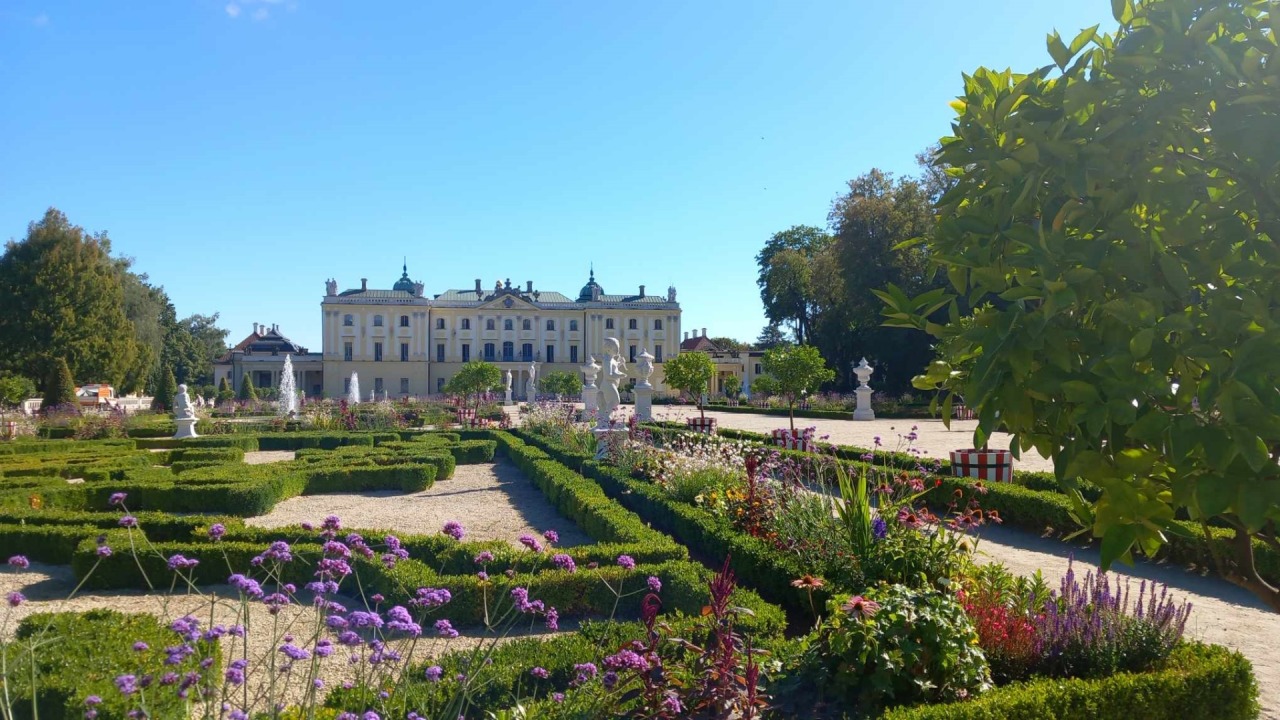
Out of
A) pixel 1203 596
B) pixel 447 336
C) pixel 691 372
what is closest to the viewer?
pixel 1203 596

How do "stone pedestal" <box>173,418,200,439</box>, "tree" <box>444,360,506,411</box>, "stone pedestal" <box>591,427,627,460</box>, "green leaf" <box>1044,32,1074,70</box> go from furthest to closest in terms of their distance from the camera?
"tree" <box>444,360,506,411</box>
"stone pedestal" <box>173,418,200,439</box>
"stone pedestal" <box>591,427,627,460</box>
"green leaf" <box>1044,32,1074,70</box>

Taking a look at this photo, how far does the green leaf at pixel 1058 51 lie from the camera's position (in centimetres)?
166

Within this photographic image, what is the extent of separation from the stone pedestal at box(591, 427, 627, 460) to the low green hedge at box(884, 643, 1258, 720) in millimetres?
7654

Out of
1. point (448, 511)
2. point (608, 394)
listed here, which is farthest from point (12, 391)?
point (448, 511)

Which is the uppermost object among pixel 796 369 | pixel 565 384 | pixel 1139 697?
pixel 565 384

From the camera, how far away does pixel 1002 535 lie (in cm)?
758

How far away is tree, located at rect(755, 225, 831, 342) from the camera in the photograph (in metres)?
41.4

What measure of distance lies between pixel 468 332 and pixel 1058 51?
61.2 m

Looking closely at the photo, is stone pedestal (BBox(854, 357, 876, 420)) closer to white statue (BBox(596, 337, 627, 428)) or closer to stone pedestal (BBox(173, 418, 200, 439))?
white statue (BBox(596, 337, 627, 428))

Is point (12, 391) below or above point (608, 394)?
→ above

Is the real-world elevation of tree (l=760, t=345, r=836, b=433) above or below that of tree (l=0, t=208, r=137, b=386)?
below

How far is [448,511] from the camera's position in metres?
9.16

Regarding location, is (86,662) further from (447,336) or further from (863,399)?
(447,336)

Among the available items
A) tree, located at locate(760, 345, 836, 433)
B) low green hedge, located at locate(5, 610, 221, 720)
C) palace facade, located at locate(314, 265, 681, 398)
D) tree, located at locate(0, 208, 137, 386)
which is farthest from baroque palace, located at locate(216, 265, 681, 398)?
low green hedge, located at locate(5, 610, 221, 720)
